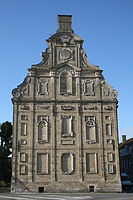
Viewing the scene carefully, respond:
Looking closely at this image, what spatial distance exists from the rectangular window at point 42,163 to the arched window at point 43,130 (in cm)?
200

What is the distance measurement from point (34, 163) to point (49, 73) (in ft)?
40.1

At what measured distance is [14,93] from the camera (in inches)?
1528

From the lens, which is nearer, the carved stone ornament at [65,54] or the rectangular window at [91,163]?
the rectangular window at [91,163]

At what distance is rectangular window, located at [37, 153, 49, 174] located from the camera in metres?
36.4

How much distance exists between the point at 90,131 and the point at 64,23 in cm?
1648

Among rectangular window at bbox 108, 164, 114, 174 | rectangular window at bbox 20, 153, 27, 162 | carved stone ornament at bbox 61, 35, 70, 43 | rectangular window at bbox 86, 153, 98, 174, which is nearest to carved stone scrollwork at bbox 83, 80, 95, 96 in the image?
carved stone ornament at bbox 61, 35, 70, 43

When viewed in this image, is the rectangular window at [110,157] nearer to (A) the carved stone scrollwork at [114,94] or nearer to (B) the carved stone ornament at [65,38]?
(A) the carved stone scrollwork at [114,94]

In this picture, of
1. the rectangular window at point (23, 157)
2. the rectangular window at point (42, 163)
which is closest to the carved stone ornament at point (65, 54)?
the rectangular window at point (42, 163)

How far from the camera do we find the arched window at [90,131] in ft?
124

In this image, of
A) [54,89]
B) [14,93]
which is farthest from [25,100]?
[54,89]

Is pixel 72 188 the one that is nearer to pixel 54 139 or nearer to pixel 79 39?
pixel 54 139

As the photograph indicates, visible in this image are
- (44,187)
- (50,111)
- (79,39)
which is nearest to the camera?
(44,187)

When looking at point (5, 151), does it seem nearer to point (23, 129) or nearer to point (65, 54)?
point (23, 129)

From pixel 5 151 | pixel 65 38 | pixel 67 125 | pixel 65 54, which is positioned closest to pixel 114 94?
pixel 67 125
